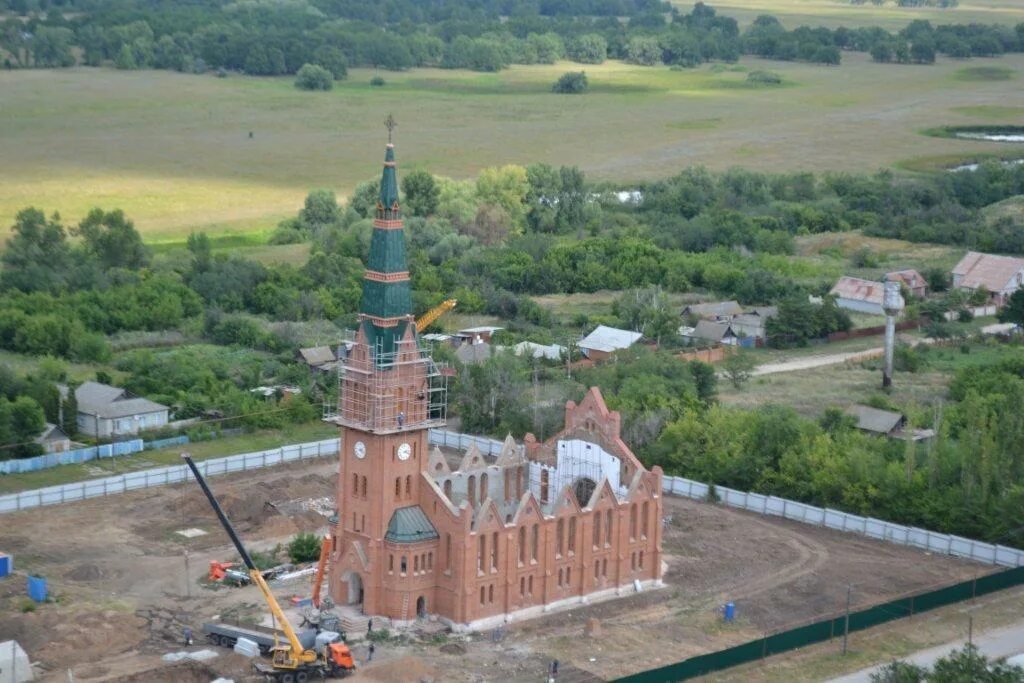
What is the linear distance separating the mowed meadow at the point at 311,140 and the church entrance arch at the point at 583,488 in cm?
6743

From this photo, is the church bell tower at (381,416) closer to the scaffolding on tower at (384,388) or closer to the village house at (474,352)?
the scaffolding on tower at (384,388)

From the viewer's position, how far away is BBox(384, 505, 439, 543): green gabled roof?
58.2 metres

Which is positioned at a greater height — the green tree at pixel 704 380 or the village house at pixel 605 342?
the green tree at pixel 704 380

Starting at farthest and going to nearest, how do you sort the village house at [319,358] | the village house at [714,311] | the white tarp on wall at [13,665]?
the village house at [714,311], the village house at [319,358], the white tarp on wall at [13,665]

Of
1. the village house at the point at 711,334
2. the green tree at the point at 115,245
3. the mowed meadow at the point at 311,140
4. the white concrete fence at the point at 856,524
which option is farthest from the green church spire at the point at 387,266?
the mowed meadow at the point at 311,140

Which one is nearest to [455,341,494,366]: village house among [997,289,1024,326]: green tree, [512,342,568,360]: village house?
[512,342,568,360]: village house

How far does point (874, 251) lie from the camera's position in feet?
409

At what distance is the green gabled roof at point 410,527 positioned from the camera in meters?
58.2

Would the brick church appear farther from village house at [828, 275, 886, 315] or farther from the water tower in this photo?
village house at [828, 275, 886, 315]

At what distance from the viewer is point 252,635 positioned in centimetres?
5572

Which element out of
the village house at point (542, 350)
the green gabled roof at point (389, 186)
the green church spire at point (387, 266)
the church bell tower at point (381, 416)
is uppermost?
the green gabled roof at point (389, 186)

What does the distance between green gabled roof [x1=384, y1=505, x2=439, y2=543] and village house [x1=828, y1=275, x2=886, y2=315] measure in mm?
51479

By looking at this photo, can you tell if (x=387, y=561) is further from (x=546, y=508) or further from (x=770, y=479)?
(x=770, y=479)

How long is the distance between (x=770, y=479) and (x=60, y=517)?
25.0 meters
